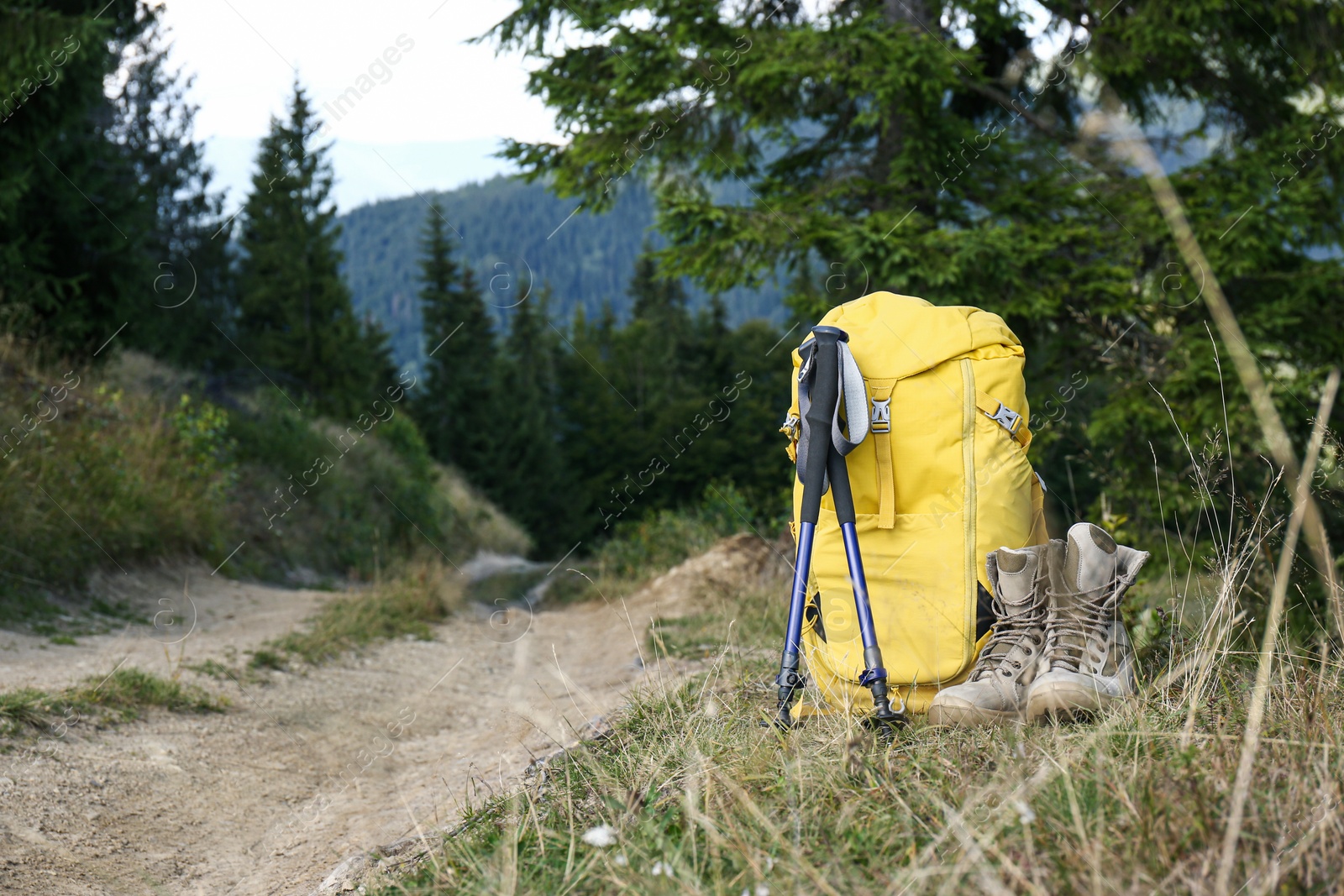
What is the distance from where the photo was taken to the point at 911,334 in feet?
9.25

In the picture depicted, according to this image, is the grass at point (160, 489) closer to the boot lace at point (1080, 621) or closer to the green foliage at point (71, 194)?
the green foliage at point (71, 194)

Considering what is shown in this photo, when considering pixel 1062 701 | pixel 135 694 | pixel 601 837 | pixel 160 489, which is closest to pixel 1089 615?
pixel 1062 701

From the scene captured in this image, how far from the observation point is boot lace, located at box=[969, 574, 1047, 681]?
8.42 feet

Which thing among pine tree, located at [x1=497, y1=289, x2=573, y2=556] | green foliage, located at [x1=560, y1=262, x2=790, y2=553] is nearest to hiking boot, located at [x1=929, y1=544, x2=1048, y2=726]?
green foliage, located at [x1=560, y1=262, x2=790, y2=553]

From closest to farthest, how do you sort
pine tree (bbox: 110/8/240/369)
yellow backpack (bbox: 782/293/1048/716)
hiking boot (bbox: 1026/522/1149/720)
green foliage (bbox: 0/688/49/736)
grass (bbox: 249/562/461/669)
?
1. hiking boot (bbox: 1026/522/1149/720)
2. yellow backpack (bbox: 782/293/1048/716)
3. green foliage (bbox: 0/688/49/736)
4. grass (bbox: 249/562/461/669)
5. pine tree (bbox: 110/8/240/369)

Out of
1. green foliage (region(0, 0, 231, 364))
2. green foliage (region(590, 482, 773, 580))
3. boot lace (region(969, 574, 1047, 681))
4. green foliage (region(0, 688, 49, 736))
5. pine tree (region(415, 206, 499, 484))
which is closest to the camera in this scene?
boot lace (region(969, 574, 1047, 681))

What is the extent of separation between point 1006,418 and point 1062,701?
0.84 metres

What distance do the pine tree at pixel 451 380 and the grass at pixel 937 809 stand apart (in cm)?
4101

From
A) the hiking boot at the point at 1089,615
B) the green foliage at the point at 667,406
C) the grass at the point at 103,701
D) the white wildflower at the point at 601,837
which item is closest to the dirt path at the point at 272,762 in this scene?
the grass at the point at 103,701

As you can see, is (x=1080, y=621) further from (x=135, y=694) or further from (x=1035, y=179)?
(x=1035, y=179)

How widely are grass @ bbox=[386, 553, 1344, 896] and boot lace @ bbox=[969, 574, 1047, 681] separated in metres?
0.28

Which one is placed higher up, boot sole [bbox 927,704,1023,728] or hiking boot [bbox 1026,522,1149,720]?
hiking boot [bbox 1026,522,1149,720]

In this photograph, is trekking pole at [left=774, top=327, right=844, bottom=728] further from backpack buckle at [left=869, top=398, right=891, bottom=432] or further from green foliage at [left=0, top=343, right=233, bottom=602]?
green foliage at [left=0, top=343, right=233, bottom=602]

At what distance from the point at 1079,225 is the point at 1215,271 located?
113 centimetres
